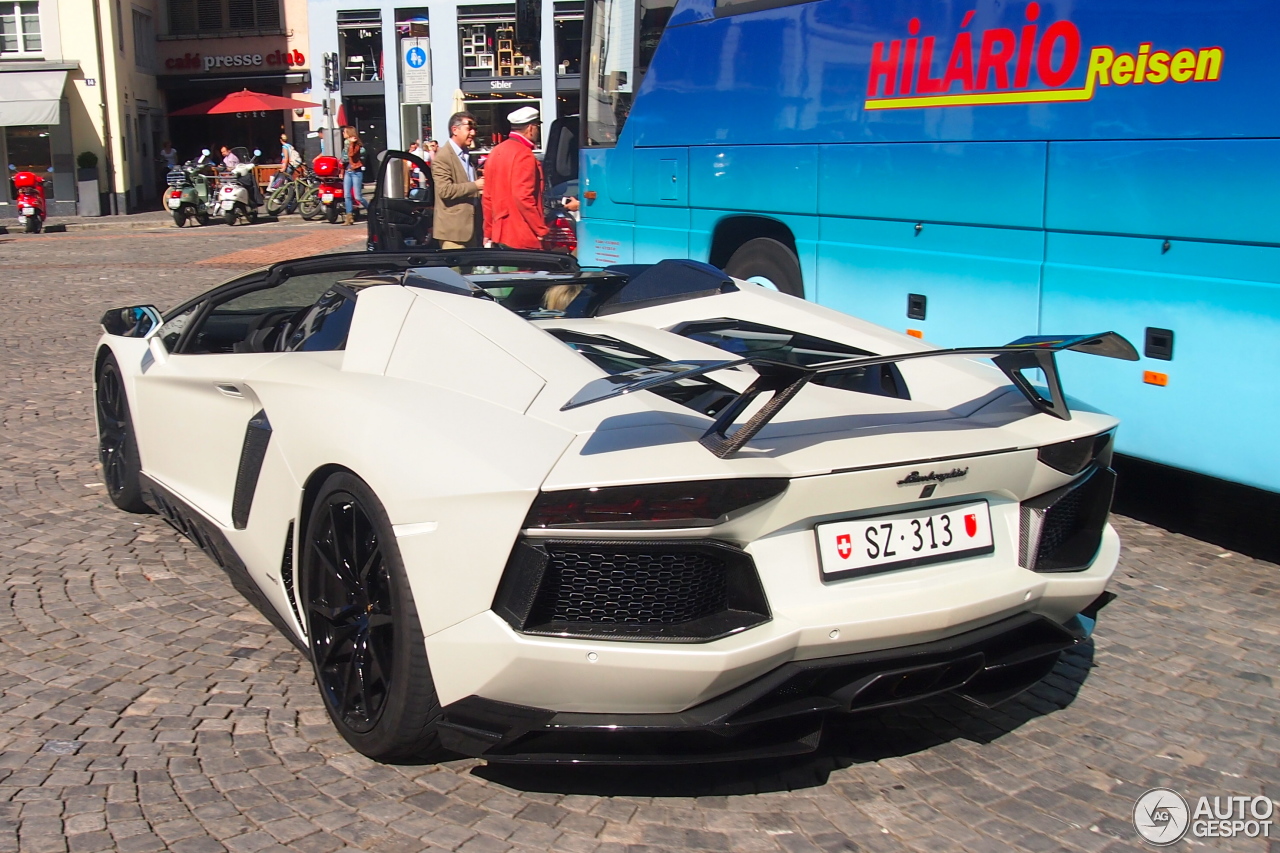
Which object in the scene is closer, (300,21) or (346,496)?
(346,496)

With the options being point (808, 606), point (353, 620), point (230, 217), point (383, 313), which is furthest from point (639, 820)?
point (230, 217)

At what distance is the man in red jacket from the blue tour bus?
5.06 feet

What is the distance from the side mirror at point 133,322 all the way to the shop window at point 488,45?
4041 cm

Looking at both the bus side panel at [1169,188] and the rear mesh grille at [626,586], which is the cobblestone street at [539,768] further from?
the bus side panel at [1169,188]

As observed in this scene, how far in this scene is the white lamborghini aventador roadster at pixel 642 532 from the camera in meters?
2.68

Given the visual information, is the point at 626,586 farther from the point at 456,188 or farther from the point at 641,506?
the point at 456,188

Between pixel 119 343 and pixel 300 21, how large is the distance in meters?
42.7

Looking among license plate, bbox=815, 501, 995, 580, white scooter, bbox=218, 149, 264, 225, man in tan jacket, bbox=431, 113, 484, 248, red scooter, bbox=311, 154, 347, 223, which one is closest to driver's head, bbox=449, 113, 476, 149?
man in tan jacket, bbox=431, 113, 484, 248

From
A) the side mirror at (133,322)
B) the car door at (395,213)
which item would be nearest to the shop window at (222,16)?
the car door at (395,213)

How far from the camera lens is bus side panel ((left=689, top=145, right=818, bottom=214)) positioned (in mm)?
7520

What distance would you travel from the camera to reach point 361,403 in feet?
10.6

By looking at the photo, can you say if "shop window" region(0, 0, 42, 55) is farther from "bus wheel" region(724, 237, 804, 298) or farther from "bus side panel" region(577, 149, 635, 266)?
"bus wheel" region(724, 237, 804, 298)

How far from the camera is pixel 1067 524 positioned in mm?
3275

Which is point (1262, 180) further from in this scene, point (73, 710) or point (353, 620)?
point (73, 710)
